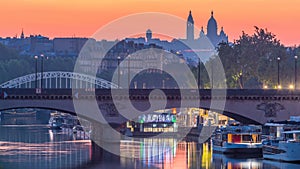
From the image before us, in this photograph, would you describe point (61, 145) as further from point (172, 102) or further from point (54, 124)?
point (54, 124)

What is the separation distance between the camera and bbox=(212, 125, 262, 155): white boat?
118312 mm

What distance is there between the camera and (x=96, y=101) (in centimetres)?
13288

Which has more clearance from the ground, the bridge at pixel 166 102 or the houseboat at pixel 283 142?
the bridge at pixel 166 102

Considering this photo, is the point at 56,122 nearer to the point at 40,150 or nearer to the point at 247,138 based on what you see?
the point at 40,150

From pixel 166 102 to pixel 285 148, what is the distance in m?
26.4

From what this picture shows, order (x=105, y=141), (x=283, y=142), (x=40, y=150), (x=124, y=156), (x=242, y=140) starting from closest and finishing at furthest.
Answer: (x=283, y=142) → (x=124, y=156) → (x=242, y=140) → (x=40, y=150) → (x=105, y=141)

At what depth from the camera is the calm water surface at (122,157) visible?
109 meters

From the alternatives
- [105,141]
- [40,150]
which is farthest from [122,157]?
[105,141]

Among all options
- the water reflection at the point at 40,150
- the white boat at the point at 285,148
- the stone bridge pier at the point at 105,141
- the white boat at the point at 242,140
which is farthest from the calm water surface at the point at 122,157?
the white boat at the point at 242,140

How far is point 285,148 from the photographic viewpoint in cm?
10825

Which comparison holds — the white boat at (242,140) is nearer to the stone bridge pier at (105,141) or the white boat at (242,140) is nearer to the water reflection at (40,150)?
the stone bridge pier at (105,141)

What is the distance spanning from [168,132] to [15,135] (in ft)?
60.7

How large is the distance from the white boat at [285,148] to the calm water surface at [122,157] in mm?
788

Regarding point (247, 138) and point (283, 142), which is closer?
point (283, 142)
